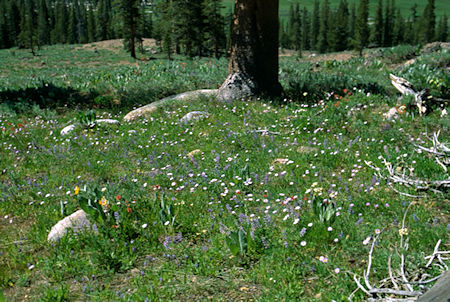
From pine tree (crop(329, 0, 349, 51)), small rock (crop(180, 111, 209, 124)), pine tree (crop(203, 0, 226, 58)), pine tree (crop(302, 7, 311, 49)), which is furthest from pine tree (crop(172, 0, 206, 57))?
pine tree (crop(302, 7, 311, 49))

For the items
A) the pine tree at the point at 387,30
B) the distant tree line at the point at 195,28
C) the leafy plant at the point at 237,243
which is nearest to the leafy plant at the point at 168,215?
the leafy plant at the point at 237,243

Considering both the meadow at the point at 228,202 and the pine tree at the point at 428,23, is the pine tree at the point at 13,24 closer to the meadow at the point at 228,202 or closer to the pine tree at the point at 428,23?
the pine tree at the point at 428,23

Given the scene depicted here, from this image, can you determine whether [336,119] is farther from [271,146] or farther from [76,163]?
[76,163]

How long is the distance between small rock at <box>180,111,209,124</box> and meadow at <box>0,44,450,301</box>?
0.23 metres

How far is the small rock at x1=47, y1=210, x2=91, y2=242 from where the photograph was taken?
186 inches

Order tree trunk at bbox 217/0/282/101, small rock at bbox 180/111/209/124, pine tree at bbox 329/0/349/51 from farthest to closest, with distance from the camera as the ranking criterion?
pine tree at bbox 329/0/349/51, tree trunk at bbox 217/0/282/101, small rock at bbox 180/111/209/124

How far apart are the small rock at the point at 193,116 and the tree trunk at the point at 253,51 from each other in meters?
1.15

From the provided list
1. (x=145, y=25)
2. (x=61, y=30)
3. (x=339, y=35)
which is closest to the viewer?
(x=145, y=25)

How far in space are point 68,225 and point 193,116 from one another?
458 cm

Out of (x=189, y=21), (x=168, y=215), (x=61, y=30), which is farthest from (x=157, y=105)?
(x=61, y=30)

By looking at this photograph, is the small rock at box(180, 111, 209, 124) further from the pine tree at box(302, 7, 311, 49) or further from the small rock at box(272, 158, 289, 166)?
the pine tree at box(302, 7, 311, 49)

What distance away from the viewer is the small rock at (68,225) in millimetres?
4734

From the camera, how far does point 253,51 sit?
9.88m

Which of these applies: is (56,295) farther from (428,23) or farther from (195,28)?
(428,23)
